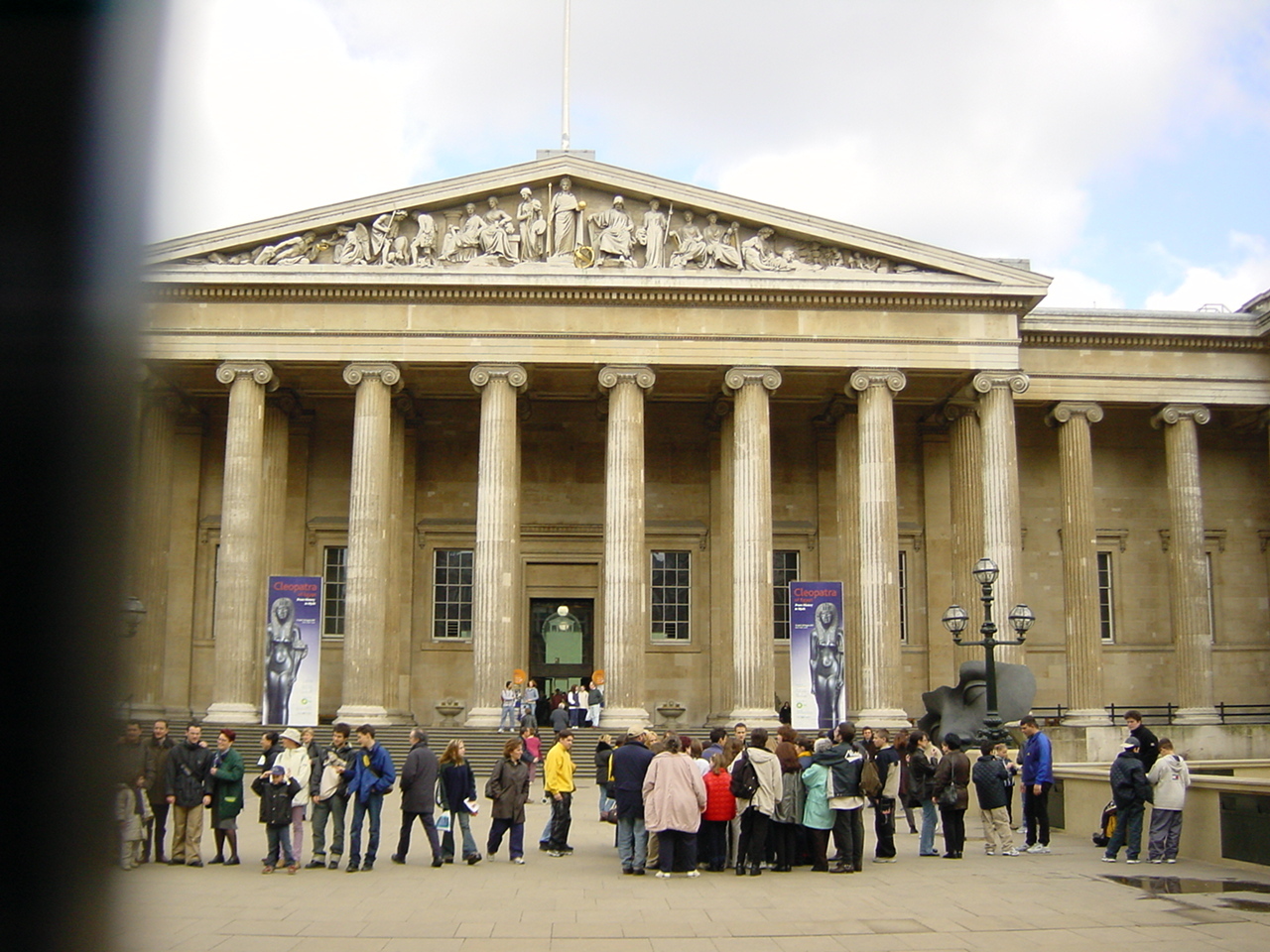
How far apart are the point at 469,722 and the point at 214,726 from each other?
6307 mm

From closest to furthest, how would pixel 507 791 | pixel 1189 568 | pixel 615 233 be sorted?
pixel 507 791
pixel 615 233
pixel 1189 568

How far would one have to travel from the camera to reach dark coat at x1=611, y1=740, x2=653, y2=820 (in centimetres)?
1641

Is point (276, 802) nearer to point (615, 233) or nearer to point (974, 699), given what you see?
point (974, 699)

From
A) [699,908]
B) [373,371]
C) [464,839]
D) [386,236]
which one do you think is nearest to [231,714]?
[373,371]

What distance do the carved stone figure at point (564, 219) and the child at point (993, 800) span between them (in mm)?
19977

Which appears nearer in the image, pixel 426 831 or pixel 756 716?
pixel 426 831

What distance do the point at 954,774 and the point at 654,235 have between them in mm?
20353

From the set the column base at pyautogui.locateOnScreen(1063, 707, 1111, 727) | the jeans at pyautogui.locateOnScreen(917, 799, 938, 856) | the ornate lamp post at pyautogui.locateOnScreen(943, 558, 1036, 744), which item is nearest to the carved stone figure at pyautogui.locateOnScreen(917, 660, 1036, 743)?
the ornate lamp post at pyautogui.locateOnScreen(943, 558, 1036, 744)

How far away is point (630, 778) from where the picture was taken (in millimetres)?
16469

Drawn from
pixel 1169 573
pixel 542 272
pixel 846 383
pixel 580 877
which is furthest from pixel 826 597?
pixel 580 877

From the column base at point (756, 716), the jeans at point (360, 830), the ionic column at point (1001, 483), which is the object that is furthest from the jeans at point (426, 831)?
the ionic column at point (1001, 483)

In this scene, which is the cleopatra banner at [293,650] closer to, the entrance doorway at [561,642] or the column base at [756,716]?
the entrance doorway at [561,642]

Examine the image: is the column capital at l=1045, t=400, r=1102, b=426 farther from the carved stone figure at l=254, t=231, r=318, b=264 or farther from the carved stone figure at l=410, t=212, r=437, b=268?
the carved stone figure at l=254, t=231, r=318, b=264

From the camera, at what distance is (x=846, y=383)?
118 ft
